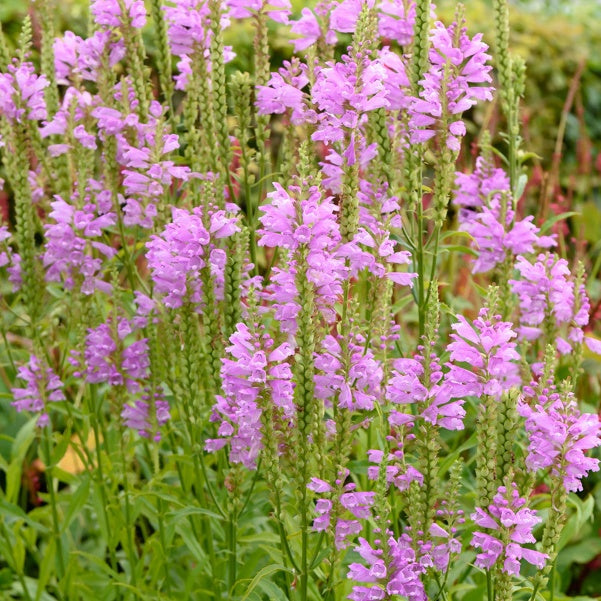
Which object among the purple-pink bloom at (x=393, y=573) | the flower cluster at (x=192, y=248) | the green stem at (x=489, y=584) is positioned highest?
the flower cluster at (x=192, y=248)

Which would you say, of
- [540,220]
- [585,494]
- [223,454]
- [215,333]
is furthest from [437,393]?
[585,494]

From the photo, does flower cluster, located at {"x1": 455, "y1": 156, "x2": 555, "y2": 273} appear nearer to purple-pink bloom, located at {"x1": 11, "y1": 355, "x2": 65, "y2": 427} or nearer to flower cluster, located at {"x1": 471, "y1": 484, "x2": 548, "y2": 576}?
flower cluster, located at {"x1": 471, "y1": 484, "x2": 548, "y2": 576}

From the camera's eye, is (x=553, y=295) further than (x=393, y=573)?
Yes

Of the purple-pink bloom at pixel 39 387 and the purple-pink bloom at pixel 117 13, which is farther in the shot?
the purple-pink bloom at pixel 39 387

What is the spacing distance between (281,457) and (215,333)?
468 mm

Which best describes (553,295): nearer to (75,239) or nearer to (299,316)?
(299,316)


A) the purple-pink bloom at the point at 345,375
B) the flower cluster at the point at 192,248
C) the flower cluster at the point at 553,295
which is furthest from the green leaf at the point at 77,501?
the flower cluster at the point at 553,295

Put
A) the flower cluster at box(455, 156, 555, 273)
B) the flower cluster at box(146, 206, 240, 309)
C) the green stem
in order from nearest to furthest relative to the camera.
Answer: the green stem
the flower cluster at box(146, 206, 240, 309)
the flower cluster at box(455, 156, 555, 273)

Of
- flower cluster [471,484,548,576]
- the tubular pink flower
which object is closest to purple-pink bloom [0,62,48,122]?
the tubular pink flower

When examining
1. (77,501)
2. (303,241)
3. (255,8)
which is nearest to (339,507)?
(303,241)

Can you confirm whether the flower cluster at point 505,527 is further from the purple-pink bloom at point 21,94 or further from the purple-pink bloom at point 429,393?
the purple-pink bloom at point 21,94

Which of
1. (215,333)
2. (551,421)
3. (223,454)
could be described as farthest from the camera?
(223,454)

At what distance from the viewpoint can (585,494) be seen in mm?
5492

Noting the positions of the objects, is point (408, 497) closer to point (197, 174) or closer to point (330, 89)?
point (330, 89)
